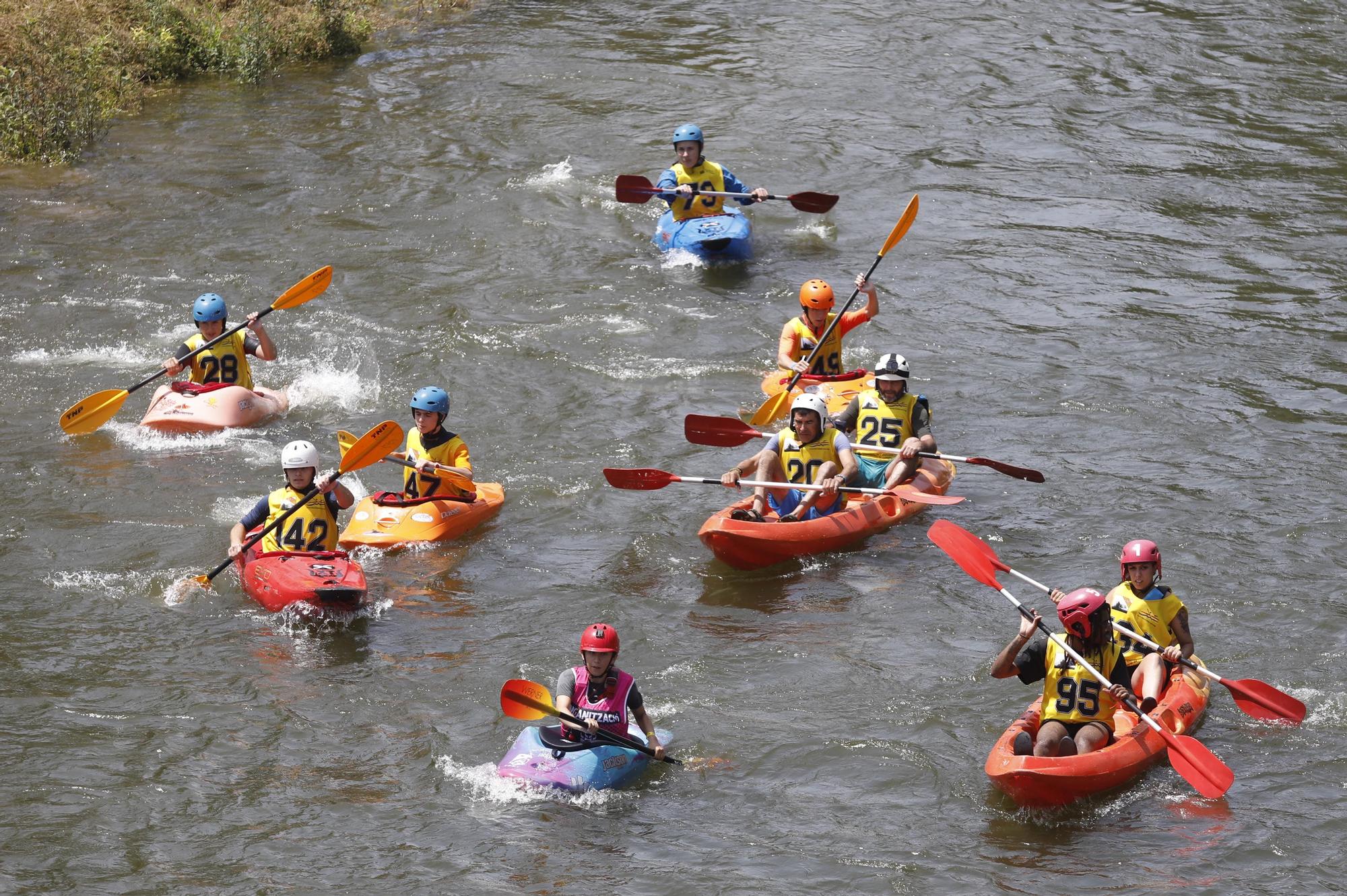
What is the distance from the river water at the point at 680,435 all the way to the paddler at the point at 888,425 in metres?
0.53

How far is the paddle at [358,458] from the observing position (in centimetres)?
1020

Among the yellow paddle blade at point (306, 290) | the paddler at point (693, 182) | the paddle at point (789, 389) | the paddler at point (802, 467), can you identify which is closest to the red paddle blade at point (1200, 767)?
the paddler at point (802, 467)

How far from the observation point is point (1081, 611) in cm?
797

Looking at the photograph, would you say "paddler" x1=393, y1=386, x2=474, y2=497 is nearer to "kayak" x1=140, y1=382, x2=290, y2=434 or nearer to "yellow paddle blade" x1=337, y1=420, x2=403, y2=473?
"yellow paddle blade" x1=337, y1=420, x2=403, y2=473

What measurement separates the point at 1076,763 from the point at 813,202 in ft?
33.5

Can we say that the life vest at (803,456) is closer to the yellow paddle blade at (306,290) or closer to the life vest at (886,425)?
the life vest at (886,425)

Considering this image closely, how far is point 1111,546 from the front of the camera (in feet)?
36.8

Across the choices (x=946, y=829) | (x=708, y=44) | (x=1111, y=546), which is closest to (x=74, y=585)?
(x=946, y=829)

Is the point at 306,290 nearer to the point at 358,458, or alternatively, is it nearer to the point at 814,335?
the point at 358,458

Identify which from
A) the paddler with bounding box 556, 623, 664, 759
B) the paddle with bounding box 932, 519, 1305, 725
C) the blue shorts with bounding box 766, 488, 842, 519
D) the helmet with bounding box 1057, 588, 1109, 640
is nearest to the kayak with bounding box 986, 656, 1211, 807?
the paddle with bounding box 932, 519, 1305, 725

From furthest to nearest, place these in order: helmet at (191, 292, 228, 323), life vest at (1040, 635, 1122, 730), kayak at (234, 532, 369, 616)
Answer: helmet at (191, 292, 228, 323) < kayak at (234, 532, 369, 616) < life vest at (1040, 635, 1122, 730)

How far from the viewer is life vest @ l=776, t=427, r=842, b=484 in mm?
11023

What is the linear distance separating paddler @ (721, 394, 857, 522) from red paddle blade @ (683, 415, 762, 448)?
0.64 meters

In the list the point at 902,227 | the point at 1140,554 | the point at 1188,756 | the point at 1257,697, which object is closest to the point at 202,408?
the point at 902,227
